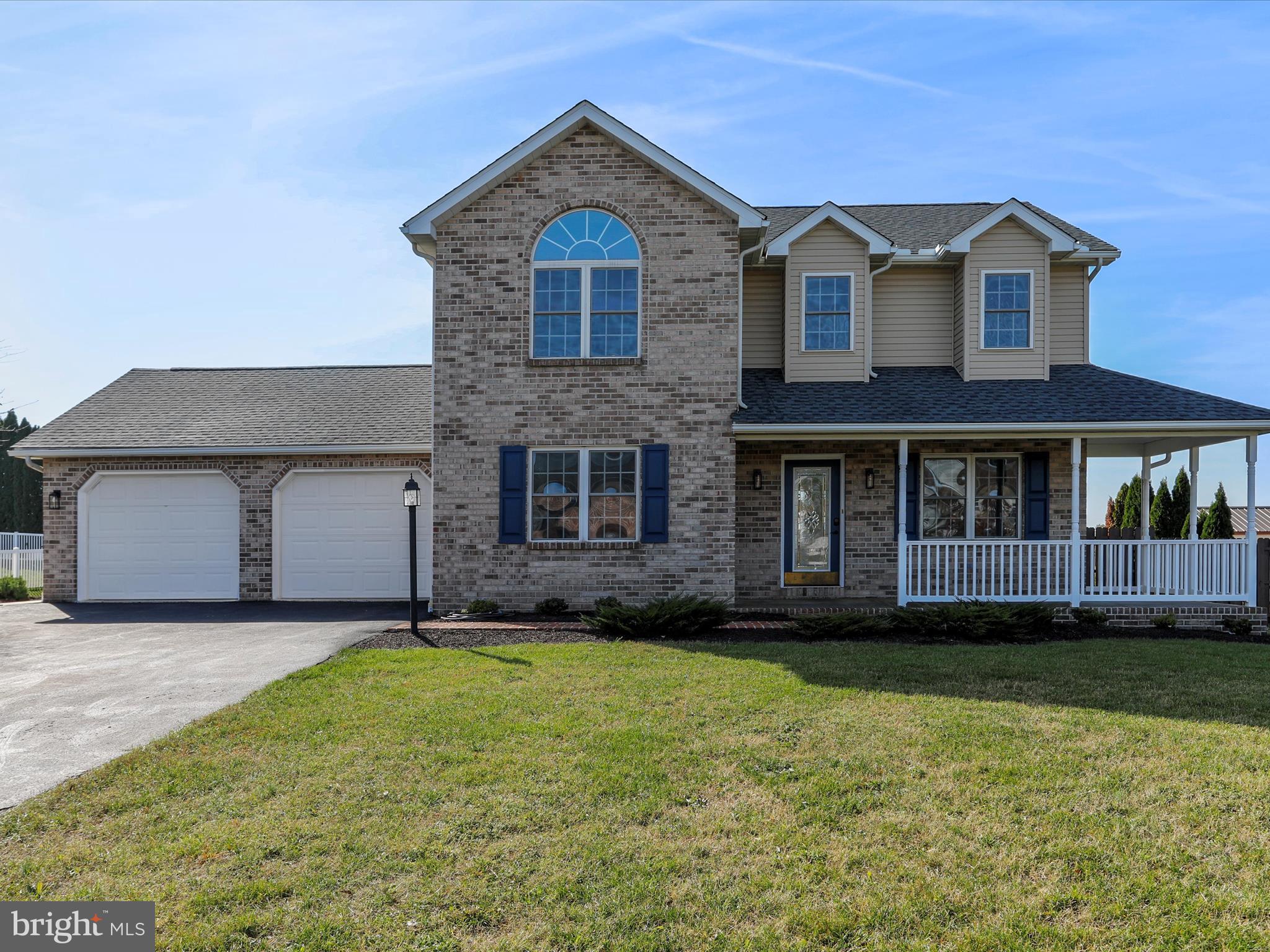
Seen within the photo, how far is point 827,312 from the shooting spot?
Answer: 529 inches

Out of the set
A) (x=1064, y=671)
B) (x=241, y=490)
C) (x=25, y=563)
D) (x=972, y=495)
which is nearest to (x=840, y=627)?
(x=1064, y=671)

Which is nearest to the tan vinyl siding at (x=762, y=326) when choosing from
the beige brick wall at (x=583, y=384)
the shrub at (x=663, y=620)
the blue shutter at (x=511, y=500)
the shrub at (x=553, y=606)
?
the beige brick wall at (x=583, y=384)

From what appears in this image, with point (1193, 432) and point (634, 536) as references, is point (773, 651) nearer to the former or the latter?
point (634, 536)

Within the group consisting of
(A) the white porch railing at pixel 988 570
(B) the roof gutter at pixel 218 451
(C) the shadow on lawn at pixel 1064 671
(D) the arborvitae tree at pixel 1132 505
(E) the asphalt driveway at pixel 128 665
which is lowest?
(E) the asphalt driveway at pixel 128 665

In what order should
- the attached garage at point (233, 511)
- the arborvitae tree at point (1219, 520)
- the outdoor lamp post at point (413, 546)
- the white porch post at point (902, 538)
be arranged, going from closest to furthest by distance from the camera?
1. the outdoor lamp post at point (413, 546)
2. the white porch post at point (902, 538)
3. the attached garage at point (233, 511)
4. the arborvitae tree at point (1219, 520)

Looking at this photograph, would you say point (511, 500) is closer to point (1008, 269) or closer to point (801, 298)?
point (801, 298)

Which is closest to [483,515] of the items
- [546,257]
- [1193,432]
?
[546,257]

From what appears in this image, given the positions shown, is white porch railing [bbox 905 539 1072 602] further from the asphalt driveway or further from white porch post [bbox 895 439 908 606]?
the asphalt driveway

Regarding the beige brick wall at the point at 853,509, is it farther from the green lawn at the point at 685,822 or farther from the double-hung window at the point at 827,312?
the green lawn at the point at 685,822

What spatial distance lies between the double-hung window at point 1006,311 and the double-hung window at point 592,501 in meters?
6.57

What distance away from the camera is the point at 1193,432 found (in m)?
12.0

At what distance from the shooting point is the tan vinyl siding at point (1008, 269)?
1331 cm

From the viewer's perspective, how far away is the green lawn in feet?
11.4

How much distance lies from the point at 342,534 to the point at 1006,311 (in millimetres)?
12280
